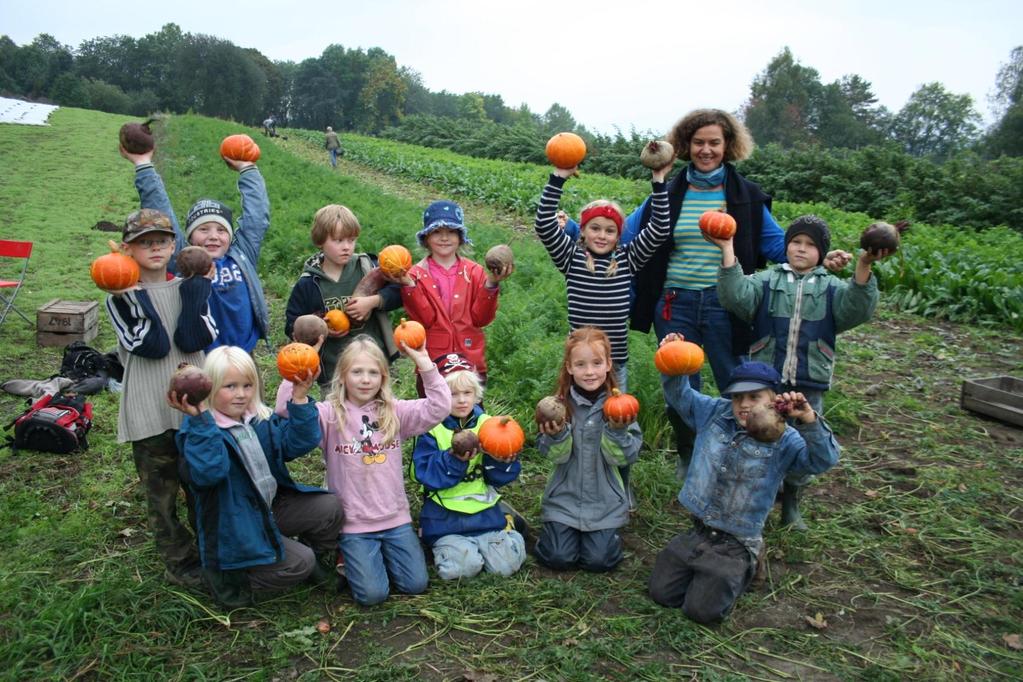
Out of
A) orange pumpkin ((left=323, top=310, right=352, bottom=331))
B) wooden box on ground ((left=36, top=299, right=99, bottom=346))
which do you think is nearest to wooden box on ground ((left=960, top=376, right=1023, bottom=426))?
orange pumpkin ((left=323, top=310, right=352, bottom=331))

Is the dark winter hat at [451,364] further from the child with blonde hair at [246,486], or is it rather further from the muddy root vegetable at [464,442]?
the child with blonde hair at [246,486]

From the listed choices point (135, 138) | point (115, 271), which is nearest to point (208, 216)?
point (135, 138)

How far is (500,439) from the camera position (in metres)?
4.23

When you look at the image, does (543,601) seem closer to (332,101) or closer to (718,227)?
(718,227)

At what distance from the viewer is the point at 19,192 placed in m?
20.1

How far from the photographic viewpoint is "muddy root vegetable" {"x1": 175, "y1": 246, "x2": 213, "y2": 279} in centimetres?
401

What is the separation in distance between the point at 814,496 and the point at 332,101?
101166mm

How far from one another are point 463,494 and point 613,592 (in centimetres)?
101

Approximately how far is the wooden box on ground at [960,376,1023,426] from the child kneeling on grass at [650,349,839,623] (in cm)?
341

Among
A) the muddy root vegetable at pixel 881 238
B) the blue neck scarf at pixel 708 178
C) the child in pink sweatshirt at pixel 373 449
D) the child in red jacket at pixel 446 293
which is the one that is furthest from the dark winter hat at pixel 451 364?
the muddy root vegetable at pixel 881 238

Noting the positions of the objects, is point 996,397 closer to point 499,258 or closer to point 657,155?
point 657,155

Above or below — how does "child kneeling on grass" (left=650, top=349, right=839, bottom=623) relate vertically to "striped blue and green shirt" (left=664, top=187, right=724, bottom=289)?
below

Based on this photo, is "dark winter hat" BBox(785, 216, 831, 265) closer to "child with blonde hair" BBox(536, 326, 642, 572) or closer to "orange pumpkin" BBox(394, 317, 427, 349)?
"child with blonde hair" BBox(536, 326, 642, 572)

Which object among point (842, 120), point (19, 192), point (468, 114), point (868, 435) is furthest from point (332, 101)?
point (868, 435)
